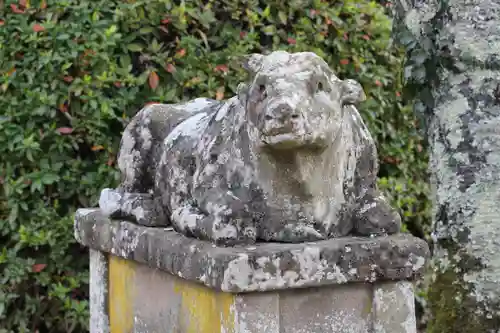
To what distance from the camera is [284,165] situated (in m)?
2.91

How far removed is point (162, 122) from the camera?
3.72 metres

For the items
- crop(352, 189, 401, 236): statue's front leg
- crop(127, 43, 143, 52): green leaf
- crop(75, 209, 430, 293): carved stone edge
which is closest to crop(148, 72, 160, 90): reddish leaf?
crop(127, 43, 143, 52): green leaf

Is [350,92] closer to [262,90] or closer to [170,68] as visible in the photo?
[262,90]

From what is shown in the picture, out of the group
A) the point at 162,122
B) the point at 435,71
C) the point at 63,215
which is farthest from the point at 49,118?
the point at 435,71

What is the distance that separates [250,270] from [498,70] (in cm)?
210

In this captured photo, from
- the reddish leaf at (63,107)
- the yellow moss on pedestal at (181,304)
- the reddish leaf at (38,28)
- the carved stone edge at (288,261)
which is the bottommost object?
the yellow moss on pedestal at (181,304)

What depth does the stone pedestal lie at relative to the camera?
2779mm

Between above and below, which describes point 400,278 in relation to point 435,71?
below

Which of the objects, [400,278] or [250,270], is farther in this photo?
[400,278]

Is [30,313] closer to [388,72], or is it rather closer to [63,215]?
[63,215]

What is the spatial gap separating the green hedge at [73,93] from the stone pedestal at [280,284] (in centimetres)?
155

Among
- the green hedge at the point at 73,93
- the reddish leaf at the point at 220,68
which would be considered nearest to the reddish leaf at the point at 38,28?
the green hedge at the point at 73,93

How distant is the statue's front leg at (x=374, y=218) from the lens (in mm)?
3047

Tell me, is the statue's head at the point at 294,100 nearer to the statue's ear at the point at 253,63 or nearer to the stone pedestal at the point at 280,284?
the statue's ear at the point at 253,63
